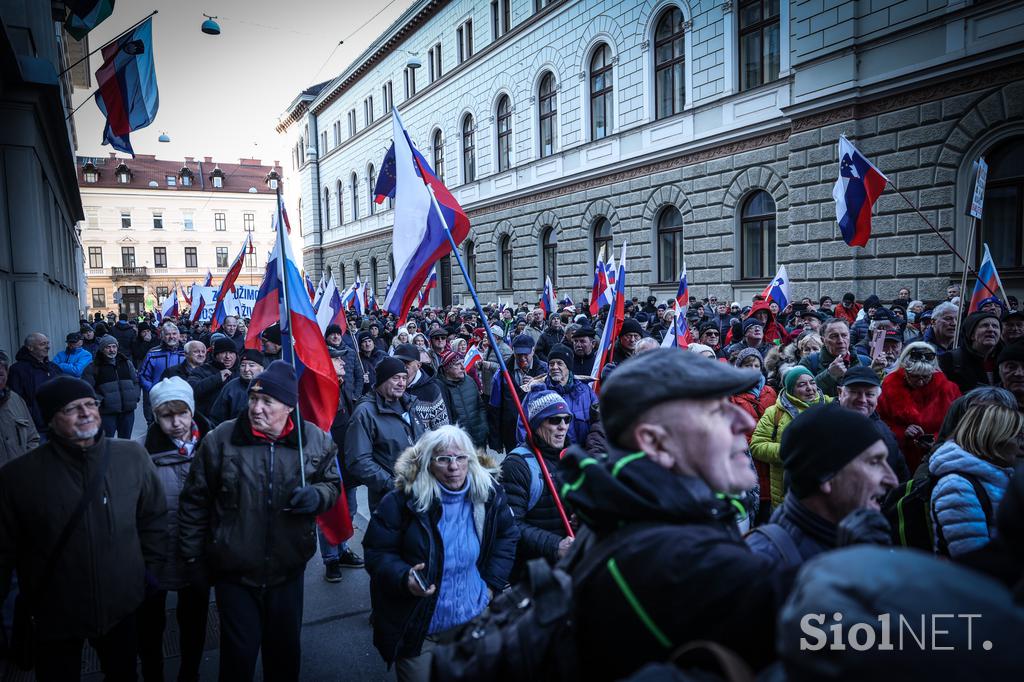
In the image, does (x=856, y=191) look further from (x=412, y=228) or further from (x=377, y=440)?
(x=377, y=440)

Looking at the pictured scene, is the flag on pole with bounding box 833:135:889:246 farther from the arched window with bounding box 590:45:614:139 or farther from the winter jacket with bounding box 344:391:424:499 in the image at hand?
the arched window with bounding box 590:45:614:139

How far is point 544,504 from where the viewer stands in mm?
3525

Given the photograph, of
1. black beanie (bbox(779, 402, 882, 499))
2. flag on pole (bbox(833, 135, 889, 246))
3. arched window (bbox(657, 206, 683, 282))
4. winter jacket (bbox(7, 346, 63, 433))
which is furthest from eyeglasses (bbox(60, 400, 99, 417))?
arched window (bbox(657, 206, 683, 282))

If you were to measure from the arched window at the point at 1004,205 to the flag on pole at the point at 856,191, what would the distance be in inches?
162

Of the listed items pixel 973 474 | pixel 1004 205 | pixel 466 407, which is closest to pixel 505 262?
pixel 1004 205

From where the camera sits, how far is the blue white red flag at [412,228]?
4.36 metres

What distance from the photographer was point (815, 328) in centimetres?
780

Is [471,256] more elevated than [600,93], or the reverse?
[600,93]

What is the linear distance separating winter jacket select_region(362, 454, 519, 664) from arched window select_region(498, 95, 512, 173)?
23987 millimetres

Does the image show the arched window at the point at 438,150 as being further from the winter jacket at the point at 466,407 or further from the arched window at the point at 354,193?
the winter jacket at the point at 466,407

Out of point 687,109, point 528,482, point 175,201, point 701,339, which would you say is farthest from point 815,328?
point 175,201

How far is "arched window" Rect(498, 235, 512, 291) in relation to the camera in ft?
86.9

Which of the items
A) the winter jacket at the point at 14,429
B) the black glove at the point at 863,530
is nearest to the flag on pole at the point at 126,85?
the winter jacket at the point at 14,429

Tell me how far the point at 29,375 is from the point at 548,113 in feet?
64.9
